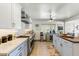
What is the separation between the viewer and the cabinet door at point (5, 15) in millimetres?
3728

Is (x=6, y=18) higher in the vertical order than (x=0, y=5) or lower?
lower

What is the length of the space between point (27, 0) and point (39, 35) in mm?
11959

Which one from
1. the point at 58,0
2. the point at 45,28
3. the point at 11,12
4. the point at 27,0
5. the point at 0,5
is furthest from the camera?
the point at 45,28

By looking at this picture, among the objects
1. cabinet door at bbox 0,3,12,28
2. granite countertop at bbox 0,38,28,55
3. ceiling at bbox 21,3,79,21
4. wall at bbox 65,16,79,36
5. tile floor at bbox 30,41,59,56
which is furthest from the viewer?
wall at bbox 65,16,79,36

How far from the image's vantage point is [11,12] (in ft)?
12.8

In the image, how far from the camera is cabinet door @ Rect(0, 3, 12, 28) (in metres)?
3.73

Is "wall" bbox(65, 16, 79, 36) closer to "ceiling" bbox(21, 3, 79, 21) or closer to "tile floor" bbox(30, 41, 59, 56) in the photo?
"ceiling" bbox(21, 3, 79, 21)

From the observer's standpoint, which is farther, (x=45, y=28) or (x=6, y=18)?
(x=45, y=28)

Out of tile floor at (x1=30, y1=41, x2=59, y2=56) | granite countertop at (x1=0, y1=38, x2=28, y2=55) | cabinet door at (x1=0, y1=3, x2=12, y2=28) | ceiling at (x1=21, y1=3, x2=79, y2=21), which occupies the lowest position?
tile floor at (x1=30, y1=41, x2=59, y2=56)

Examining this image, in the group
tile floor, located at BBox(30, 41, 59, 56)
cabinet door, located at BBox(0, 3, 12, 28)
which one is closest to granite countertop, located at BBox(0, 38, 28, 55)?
cabinet door, located at BBox(0, 3, 12, 28)

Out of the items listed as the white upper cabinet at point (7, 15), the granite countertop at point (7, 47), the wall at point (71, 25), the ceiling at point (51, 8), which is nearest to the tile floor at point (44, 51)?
the ceiling at point (51, 8)

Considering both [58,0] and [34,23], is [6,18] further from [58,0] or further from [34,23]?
[34,23]

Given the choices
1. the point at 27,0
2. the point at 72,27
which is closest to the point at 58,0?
the point at 27,0

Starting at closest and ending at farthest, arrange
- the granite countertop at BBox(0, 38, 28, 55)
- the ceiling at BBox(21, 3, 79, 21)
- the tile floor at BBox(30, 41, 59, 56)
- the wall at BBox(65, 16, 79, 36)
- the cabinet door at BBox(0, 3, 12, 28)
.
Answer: the granite countertop at BBox(0, 38, 28, 55) → the cabinet door at BBox(0, 3, 12, 28) → the ceiling at BBox(21, 3, 79, 21) → the tile floor at BBox(30, 41, 59, 56) → the wall at BBox(65, 16, 79, 36)
